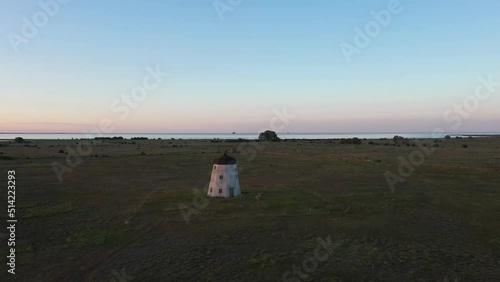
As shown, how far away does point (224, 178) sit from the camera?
1141 inches

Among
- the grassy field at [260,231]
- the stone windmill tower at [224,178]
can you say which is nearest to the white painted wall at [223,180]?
the stone windmill tower at [224,178]

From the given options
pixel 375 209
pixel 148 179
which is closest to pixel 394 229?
pixel 375 209

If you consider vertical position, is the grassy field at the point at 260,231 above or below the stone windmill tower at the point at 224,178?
below

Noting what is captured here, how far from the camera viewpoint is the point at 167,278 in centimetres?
1481

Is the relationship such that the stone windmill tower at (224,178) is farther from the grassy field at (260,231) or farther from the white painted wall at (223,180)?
the grassy field at (260,231)

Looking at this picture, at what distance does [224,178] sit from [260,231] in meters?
8.70

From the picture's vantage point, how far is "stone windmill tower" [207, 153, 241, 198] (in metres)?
29.0

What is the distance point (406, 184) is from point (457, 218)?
12.9 meters

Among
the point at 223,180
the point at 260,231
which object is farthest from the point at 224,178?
the point at 260,231

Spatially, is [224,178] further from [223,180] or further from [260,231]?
[260,231]

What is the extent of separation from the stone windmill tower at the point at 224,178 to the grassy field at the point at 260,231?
1015mm

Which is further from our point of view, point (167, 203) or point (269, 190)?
point (269, 190)

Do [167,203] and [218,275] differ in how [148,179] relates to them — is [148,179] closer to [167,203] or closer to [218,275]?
[167,203]

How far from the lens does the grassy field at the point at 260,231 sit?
51.3 ft
